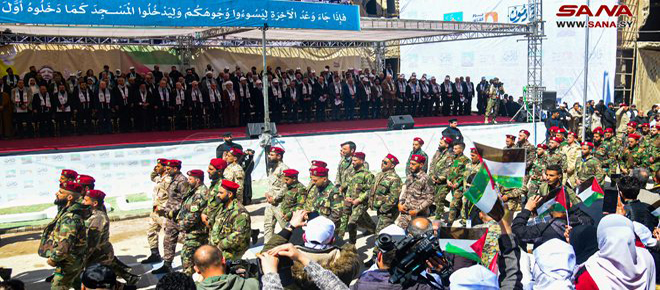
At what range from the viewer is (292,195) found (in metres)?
8.32

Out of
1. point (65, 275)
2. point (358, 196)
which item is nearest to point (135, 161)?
point (358, 196)

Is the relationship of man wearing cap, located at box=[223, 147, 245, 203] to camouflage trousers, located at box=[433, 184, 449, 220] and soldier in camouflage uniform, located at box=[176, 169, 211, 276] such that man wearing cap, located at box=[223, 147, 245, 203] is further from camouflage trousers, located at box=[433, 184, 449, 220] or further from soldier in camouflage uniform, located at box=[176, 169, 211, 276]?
camouflage trousers, located at box=[433, 184, 449, 220]

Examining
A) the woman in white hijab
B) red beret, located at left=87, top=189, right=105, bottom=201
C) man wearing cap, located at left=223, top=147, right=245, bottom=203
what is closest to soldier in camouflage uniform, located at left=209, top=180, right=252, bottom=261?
red beret, located at left=87, top=189, right=105, bottom=201

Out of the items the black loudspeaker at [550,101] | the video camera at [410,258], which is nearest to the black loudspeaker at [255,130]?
the black loudspeaker at [550,101]

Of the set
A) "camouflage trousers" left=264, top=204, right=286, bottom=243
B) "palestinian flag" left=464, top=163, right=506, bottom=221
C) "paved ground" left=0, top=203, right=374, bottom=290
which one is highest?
"palestinian flag" left=464, top=163, right=506, bottom=221

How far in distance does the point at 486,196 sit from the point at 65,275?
4.20 metres

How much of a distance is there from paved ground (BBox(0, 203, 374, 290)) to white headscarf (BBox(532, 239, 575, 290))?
392cm

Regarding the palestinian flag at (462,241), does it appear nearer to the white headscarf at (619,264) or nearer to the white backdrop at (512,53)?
the white headscarf at (619,264)

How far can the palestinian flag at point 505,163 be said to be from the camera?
4.84 meters

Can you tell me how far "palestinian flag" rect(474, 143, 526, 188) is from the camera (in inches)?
190

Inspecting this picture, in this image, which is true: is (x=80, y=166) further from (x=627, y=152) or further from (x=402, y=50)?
(x=402, y=50)

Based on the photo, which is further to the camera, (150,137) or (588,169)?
(150,137)

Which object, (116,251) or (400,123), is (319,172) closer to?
(116,251)

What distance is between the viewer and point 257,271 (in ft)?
14.3
